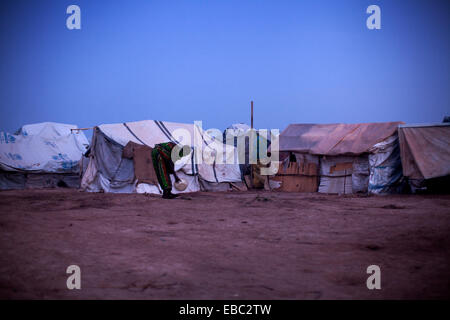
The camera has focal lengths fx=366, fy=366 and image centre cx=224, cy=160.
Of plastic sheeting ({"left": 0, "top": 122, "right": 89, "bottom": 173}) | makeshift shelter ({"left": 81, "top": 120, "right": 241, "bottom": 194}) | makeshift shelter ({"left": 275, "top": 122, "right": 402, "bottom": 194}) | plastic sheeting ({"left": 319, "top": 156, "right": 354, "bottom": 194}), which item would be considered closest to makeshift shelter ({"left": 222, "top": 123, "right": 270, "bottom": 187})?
makeshift shelter ({"left": 81, "top": 120, "right": 241, "bottom": 194})

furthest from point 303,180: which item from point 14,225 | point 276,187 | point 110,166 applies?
point 14,225

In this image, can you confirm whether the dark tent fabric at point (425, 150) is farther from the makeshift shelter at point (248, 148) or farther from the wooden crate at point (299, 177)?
the makeshift shelter at point (248, 148)

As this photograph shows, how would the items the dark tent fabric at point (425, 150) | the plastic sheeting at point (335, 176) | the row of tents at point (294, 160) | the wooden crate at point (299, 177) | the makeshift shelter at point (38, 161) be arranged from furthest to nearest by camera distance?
the makeshift shelter at point (38, 161)
the wooden crate at point (299, 177)
the plastic sheeting at point (335, 176)
the row of tents at point (294, 160)
the dark tent fabric at point (425, 150)

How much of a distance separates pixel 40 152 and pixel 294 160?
36.6ft

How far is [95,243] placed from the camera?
12.3ft

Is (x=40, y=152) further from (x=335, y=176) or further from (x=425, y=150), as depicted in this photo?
(x=425, y=150)

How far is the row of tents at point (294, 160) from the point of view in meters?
10.8

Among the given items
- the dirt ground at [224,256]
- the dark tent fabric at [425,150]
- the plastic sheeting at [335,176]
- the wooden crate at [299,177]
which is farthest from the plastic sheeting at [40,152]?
the dark tent fabric at [425,150]

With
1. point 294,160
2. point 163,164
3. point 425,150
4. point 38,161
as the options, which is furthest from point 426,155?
point 38,161

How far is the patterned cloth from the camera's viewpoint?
30.8 feet

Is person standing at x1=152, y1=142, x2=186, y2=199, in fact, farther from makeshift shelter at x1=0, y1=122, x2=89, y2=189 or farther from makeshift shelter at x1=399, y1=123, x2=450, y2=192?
makeshift shelter at x1=399, y1=123, x2=450, y2=192

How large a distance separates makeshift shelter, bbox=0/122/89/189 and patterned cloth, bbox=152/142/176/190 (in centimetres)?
594

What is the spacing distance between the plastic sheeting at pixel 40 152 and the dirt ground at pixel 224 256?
11.2 metres

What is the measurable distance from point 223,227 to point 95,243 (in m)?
1.72
